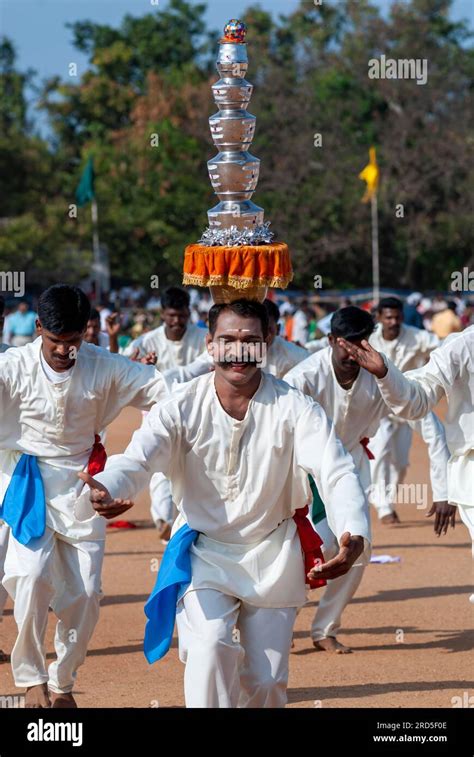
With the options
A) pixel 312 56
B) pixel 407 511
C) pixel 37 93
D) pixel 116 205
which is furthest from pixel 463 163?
pixel 407 511

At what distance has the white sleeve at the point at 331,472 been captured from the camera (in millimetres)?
5242

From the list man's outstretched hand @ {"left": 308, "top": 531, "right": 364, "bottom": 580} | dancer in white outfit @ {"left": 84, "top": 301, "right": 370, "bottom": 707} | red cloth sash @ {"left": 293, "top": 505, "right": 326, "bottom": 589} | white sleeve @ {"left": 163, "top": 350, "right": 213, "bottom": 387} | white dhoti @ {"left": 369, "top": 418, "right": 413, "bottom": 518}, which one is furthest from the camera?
white dhoti @ {"left": 369, "top": 418, "right": 413, "bottom": 518}

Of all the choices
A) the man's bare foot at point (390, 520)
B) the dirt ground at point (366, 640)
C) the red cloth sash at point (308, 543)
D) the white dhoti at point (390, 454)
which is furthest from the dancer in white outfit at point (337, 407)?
the white dhoti at point (390, 454)

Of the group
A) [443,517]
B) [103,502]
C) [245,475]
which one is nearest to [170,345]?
[443,517]

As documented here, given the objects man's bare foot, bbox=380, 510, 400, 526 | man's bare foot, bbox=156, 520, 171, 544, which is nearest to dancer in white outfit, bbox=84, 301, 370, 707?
man's bare foot, bbox=156, 520, 171, 544

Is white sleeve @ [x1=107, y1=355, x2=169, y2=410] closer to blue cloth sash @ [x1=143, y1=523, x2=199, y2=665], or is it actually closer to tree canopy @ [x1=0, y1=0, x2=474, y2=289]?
blue cloth sash @ [x1=143, y1=523, x2=199, y2=665]

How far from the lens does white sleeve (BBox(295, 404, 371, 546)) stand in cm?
524

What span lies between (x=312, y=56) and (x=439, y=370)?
4258 centimetres

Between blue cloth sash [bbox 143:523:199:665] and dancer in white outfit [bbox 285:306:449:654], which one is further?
dancer in white outfit [bbox 285:306:449:654]

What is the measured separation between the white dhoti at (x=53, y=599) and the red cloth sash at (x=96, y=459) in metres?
0.39

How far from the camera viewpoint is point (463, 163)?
150 feet

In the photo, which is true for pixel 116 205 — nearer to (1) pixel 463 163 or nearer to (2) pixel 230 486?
(1) pixel 463 163

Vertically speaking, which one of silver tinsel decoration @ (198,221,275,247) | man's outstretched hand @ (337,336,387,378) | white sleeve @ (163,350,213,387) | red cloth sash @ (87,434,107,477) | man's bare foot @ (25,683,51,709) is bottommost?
man's bare foot @ (25,683,51,709)

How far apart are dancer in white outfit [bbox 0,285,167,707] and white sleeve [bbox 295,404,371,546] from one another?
1.79 metres
